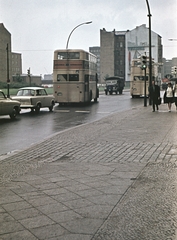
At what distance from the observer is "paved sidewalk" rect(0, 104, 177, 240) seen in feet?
14.3

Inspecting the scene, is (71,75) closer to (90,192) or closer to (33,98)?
(33,98)

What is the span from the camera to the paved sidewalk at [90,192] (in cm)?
435

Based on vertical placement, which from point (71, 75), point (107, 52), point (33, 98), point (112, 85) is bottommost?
point (33, 98)

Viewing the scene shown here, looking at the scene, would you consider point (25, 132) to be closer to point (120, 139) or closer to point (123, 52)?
point (120, 139)

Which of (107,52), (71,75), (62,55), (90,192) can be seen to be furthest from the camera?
(107,52)

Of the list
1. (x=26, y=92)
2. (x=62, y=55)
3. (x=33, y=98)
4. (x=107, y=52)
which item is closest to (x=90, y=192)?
(x=33, y=98)

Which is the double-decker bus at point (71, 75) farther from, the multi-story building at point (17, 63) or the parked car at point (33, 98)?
the multi-story building at point (17, 63)

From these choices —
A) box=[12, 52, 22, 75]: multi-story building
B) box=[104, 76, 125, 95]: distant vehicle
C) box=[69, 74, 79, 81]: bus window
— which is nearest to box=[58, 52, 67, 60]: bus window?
box=[69, 74, 79, 81]: bus window

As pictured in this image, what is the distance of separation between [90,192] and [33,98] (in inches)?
707

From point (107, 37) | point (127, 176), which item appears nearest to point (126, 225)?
point (127, 176)

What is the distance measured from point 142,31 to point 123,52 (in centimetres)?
1073

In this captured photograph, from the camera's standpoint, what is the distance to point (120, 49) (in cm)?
13712

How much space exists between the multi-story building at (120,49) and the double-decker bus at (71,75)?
3969 inches

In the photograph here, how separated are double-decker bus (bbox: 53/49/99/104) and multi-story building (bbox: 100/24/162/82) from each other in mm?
100814
